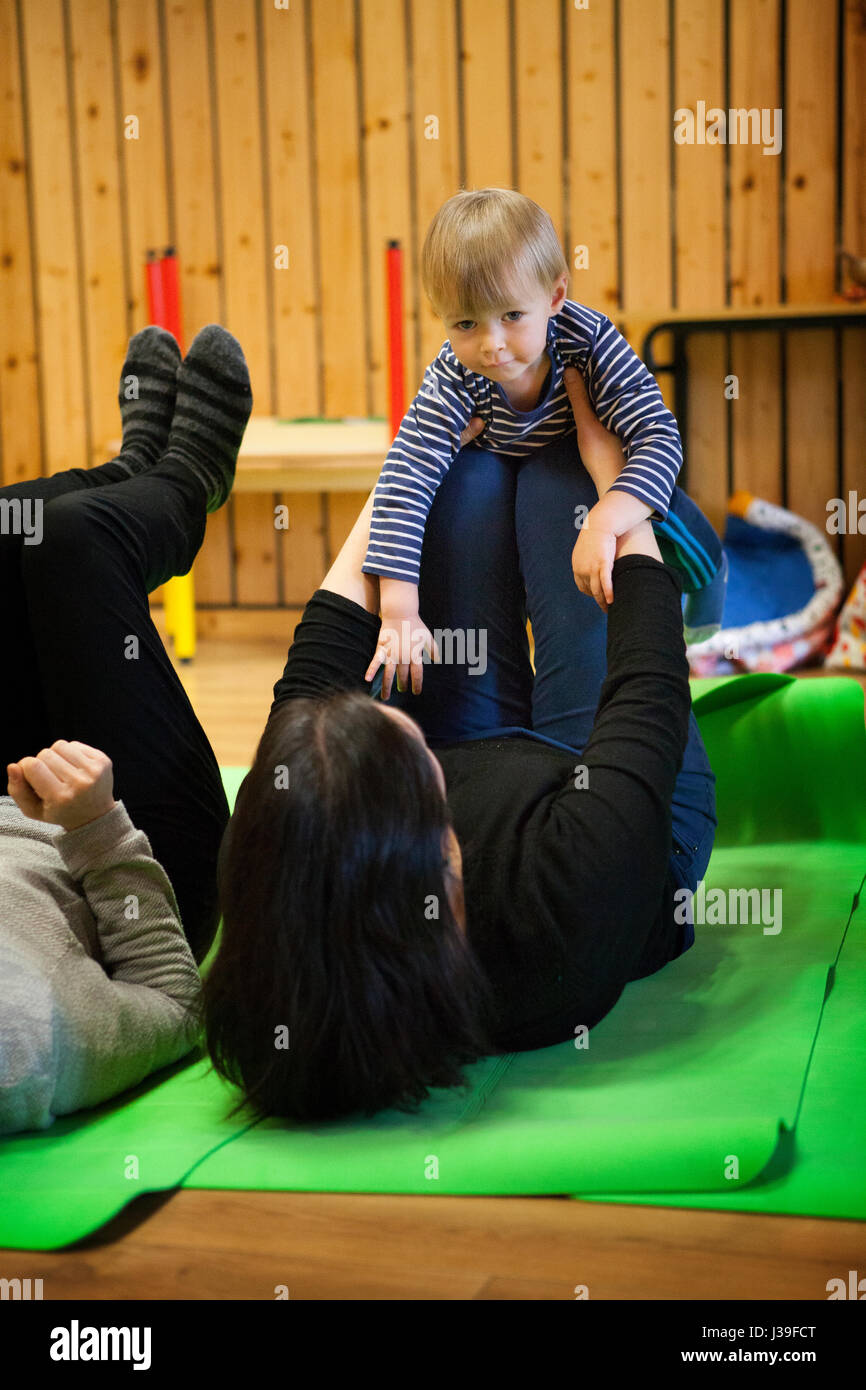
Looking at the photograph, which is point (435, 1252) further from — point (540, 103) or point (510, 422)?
point (540, 103)

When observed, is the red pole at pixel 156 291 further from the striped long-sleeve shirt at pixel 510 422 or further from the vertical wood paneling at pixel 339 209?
the striped long-sleeve shirt at pixel 510 422

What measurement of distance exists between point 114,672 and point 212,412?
0.44m

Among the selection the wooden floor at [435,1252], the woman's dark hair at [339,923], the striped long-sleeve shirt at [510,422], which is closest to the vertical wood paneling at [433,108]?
the striped long-sleeve shirt at [510,422]

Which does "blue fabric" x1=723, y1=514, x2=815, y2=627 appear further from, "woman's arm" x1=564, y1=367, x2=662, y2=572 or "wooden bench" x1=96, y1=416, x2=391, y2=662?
"woman's arm" x1=564, y1=367, x2=662, y2=572

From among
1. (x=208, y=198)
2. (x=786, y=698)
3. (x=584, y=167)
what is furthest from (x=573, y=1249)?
(x=208, y=198)

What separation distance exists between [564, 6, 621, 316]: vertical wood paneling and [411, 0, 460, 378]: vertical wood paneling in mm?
318

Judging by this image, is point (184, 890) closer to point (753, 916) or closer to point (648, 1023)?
point (648, 1023)

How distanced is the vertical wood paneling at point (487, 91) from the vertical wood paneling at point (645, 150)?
0.31m

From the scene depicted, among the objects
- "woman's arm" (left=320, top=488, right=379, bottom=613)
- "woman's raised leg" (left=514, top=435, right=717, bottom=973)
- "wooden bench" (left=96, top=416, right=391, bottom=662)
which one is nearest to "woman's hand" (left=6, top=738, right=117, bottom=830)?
"woman's arm" (left=320, top=488, right=379, bottom=613)

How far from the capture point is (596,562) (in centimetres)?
121

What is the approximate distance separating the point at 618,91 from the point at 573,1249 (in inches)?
134

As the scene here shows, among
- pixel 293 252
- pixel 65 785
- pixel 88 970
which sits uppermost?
pixel 293 252

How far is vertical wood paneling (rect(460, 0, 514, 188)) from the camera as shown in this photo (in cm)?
366

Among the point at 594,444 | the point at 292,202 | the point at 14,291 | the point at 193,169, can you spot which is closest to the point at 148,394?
the point at 594,444
